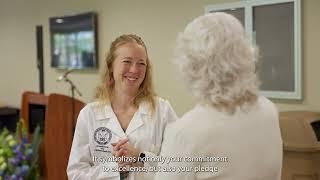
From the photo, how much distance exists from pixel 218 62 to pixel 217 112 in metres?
0.14

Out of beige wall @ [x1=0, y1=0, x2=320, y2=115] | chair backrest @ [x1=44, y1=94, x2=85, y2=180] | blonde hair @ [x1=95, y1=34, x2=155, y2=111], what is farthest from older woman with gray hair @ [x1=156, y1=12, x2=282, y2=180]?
chair backrest @ [x1=44, y1=94, x2=85, y2=180]

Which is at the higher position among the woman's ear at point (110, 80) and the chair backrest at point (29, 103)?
the woman's ear at point (110, 80)

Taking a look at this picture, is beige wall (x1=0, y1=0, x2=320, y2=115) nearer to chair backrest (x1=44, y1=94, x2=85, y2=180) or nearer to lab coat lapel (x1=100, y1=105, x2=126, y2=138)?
chair backrest (x1=44, y1=94, x2=85, y2=180)

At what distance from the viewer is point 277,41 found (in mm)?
3367

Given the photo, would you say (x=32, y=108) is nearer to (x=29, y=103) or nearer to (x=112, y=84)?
(x=29, y=103)

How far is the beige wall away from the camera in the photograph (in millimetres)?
3199

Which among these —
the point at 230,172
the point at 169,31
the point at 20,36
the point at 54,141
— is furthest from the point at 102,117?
the point at 20,36

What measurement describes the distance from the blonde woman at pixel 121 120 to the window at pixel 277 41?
150 centimetres

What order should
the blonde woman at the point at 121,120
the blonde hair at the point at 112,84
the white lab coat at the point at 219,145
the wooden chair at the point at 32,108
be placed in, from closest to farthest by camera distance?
the white lab coat at the point at 219,145 → the blonde woman at the point at 121,120 → the blonde hair at the point at 112,84 → the wooden chair at the point at 32,108

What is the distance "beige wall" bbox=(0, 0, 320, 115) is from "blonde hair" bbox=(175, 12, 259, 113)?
1.95 meters

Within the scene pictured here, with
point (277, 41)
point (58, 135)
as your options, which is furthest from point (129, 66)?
point (58, 135)

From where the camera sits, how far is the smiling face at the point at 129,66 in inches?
73.9

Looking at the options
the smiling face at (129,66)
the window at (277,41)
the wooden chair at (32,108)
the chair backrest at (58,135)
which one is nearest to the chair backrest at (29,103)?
the wooden chair at (32,108)

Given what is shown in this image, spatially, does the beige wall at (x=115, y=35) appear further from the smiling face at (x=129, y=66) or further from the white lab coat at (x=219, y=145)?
the white lab coat at (x=219, y=145)
